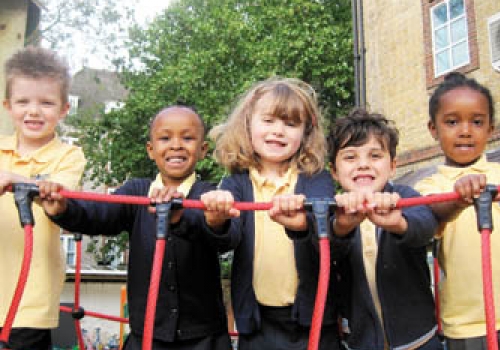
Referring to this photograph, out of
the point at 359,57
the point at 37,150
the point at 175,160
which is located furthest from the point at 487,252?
the point at 359,57

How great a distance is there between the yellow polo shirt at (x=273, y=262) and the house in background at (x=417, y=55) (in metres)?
5.08

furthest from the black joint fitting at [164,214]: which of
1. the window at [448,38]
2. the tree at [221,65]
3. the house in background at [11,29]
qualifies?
the tree at [221,65]

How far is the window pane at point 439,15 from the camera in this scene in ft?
25.9

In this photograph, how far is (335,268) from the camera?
2.06 metres

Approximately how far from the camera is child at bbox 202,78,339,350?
6.17 ft

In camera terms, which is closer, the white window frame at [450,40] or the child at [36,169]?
the child at [36,169]

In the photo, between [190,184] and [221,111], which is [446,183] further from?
[221,111]

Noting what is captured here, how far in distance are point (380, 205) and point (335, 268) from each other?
0.53m

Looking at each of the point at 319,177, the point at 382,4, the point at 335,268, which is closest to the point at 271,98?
the point at 319,177

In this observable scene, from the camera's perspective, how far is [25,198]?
1671 millimetres

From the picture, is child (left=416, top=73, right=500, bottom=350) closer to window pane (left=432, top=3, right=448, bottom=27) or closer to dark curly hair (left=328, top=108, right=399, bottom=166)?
dark curly hair (left=328, top=108, right=399, bottom=166)

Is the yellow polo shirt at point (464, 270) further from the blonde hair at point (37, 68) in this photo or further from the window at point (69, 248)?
the window at point (69, 248)

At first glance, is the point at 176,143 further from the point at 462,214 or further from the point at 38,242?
the point at 462,214

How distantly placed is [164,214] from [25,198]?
0.41 meters
